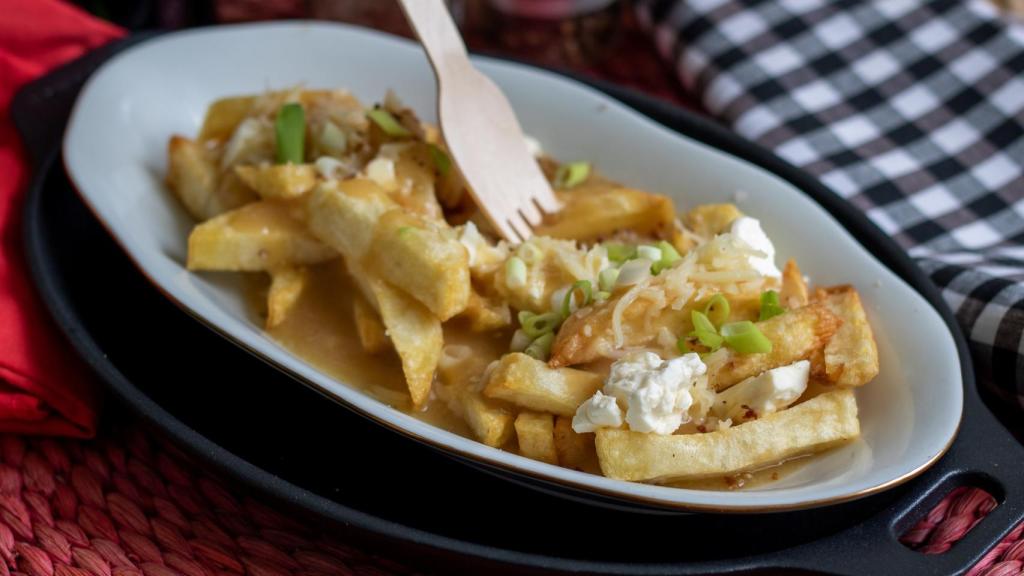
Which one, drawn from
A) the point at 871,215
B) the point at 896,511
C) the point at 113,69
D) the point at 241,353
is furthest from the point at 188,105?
the point at 896,511

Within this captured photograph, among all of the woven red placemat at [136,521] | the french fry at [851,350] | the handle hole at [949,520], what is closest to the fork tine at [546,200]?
the french fry at [851,350]

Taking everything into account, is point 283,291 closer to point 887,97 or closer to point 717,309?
point 717,309

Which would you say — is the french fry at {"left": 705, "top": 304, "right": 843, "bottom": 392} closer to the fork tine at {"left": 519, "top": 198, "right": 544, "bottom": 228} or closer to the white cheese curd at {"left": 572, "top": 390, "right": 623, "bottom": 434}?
the white cheese curd at {"left": 572, "top": 390, "right": 623, "bottom": 434}

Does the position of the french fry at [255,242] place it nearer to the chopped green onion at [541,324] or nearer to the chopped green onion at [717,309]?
the chopped green onion at [541,324]

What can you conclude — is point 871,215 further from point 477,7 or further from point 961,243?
point 477,7

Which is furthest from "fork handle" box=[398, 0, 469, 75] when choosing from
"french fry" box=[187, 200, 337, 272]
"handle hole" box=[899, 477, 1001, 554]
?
"handle hole" box=[899, 477, 1001, 554]
